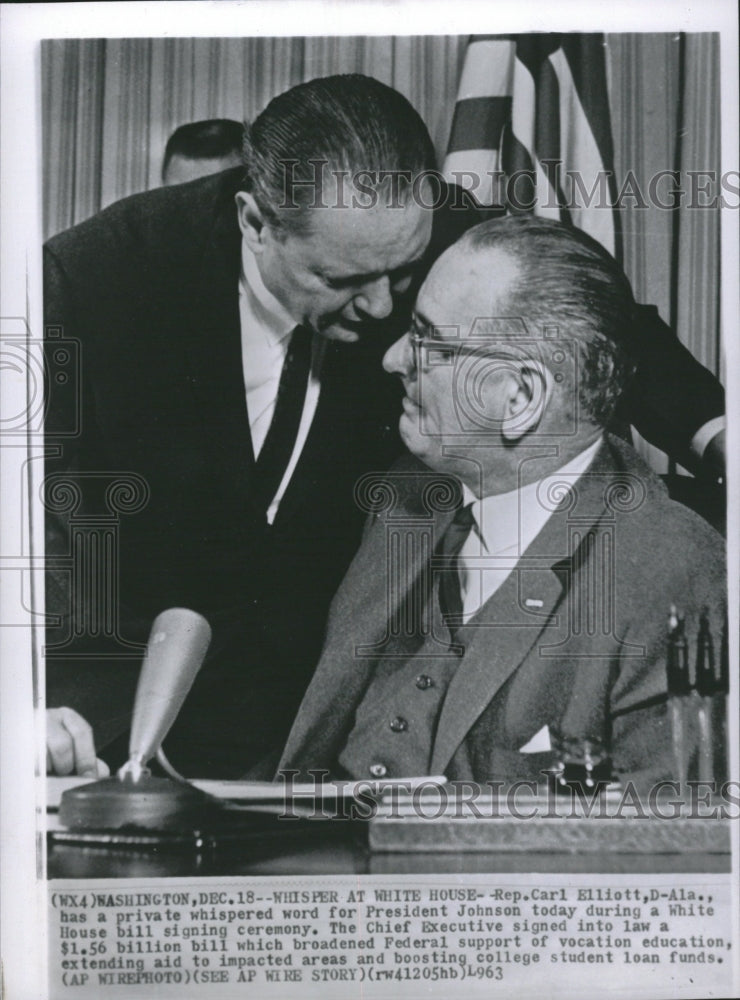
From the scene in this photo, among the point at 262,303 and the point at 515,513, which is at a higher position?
the point at 262,303

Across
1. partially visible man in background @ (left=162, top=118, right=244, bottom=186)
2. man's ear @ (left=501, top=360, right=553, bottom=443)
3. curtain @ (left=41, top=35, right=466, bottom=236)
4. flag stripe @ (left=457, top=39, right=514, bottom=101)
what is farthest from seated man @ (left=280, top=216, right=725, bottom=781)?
partially visible man in background @ (left=162, top=118, right=244, bottom=186)

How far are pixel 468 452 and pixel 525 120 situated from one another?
2.92 feet

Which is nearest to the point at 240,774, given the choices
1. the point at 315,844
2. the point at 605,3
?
the point at 315,844

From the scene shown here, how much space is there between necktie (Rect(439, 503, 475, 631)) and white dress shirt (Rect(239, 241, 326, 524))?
1.46 ft

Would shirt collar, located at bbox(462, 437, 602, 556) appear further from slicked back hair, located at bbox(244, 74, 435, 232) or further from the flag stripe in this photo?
the flag stripe

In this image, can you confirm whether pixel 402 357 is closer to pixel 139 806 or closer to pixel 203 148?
pixel 203 148

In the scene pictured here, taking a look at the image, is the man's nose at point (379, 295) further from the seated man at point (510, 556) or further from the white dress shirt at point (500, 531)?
the white dress shirt at point (500, 531)

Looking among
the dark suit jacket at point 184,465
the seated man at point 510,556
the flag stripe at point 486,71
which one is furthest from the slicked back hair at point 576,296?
the flag stripe at point 486,71

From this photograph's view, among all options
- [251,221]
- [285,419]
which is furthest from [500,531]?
[251,221]

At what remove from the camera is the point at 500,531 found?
267 cm

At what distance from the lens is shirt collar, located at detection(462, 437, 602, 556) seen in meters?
2.67

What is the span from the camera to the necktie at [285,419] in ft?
8.87

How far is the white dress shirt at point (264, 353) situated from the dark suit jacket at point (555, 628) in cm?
29

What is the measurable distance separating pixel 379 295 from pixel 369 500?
530mm
